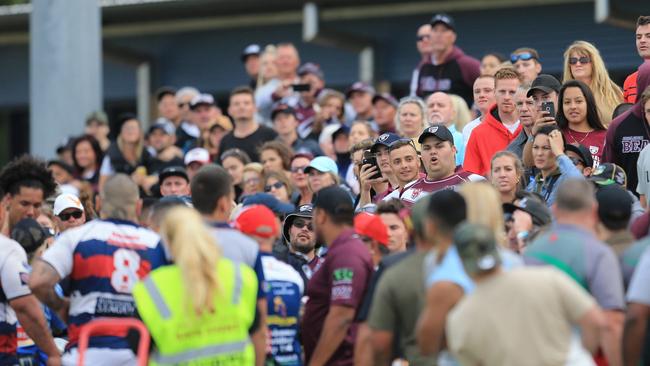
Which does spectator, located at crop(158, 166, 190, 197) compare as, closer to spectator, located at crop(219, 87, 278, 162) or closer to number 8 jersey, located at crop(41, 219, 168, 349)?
spectator, located at crop(219, 87, 278, 162)

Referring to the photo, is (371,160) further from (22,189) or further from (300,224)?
(22,189)

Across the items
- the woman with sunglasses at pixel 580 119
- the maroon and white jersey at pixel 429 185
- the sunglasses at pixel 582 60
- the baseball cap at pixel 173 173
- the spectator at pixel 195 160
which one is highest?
the sunglasses at pixel 582 60

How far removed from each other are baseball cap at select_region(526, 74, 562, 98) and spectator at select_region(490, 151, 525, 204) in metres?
1.54

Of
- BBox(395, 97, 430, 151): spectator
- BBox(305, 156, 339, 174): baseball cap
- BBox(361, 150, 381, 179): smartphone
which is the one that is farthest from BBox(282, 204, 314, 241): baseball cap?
BBox(395, 97, 430, 151): spectator

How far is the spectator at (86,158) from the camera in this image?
55.6 feet

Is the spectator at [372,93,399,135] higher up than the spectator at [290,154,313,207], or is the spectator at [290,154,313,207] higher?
the spectator at [372,93,399,135]

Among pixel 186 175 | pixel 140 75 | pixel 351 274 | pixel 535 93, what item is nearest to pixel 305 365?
pixel 351 274

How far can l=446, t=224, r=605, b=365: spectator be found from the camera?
6.52 metres

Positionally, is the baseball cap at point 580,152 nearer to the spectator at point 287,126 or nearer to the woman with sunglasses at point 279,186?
the woman with sunglasses at point 279,186

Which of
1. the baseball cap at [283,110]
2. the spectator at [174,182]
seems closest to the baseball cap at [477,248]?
the spectator at [174,182]

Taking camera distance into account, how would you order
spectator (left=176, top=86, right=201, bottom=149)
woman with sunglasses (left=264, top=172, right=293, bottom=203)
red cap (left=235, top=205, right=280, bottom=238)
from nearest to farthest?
red cap (left=235, top=205, right=280, bottom=238) < woman with sunglasses (left=264, top=172, right=293, bottom=203) < spectator (left=176, top=86, right=201, bottom=149)

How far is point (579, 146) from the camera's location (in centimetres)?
1061

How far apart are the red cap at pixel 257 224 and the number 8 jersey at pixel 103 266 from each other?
58cm

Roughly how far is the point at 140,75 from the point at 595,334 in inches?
751
